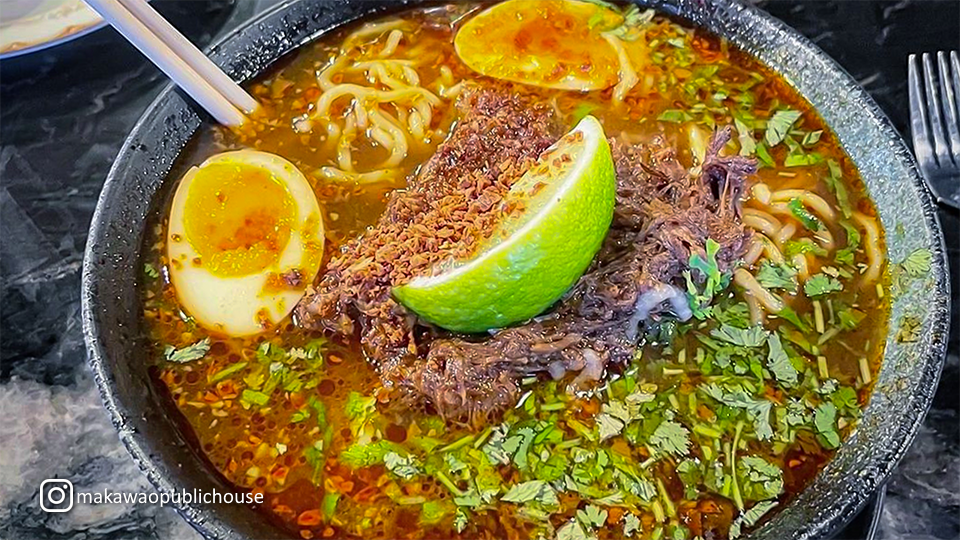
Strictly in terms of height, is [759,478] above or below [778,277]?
below

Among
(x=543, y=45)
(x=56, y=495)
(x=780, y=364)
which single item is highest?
(x=543, y=45)

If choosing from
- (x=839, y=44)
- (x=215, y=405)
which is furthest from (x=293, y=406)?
(x=839, y=44)

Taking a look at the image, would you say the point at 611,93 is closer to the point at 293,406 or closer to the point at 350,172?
the point at 350,172

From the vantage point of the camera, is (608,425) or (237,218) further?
(237,218)

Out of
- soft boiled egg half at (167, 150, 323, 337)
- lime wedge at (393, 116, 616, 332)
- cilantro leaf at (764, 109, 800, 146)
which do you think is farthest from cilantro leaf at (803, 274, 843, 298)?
soft boiled egg half at (167, 150, 323, 337)

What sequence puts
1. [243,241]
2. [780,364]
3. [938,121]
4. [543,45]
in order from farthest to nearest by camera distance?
[938,121] < [543,45] < [243,241] < [780,364]

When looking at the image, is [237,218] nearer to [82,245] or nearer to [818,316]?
[82,245]

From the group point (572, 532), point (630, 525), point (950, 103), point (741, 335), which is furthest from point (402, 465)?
point (950, 103)
